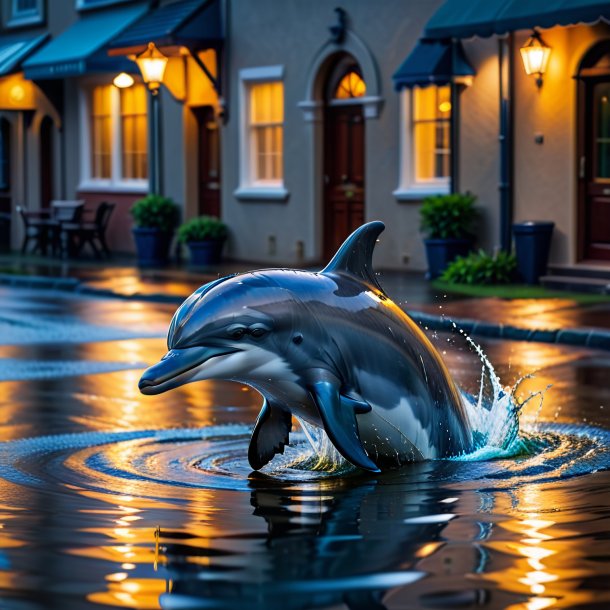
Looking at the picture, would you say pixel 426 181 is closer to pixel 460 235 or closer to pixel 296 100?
pixel 460 235

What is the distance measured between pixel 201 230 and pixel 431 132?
4655 mm

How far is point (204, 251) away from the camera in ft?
80.0

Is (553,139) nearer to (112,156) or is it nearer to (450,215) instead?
(450,215)

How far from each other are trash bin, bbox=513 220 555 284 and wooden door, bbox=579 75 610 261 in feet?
1.42

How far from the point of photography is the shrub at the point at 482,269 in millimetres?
19234

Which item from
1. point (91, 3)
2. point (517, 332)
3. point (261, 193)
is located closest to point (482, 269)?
point (517, 332)

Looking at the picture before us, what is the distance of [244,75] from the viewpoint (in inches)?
969

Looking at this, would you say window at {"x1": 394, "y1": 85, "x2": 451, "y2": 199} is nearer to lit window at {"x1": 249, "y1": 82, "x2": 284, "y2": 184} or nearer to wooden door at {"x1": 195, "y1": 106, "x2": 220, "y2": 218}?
lit window at {"x1": 249, "y1": 82, "x2": 284, "y2": 184}

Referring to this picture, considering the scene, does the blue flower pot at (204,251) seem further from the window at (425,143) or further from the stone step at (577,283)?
the stone step at (577,283)

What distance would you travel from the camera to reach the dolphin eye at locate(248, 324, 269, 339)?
5.80 meters

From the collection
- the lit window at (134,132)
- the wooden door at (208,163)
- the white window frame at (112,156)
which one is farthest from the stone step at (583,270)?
the lit window at (134,132)

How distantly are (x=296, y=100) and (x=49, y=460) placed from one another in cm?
1652

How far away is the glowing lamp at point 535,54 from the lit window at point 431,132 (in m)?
2.17

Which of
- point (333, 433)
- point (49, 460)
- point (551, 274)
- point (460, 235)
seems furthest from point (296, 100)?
point (333, 433)
